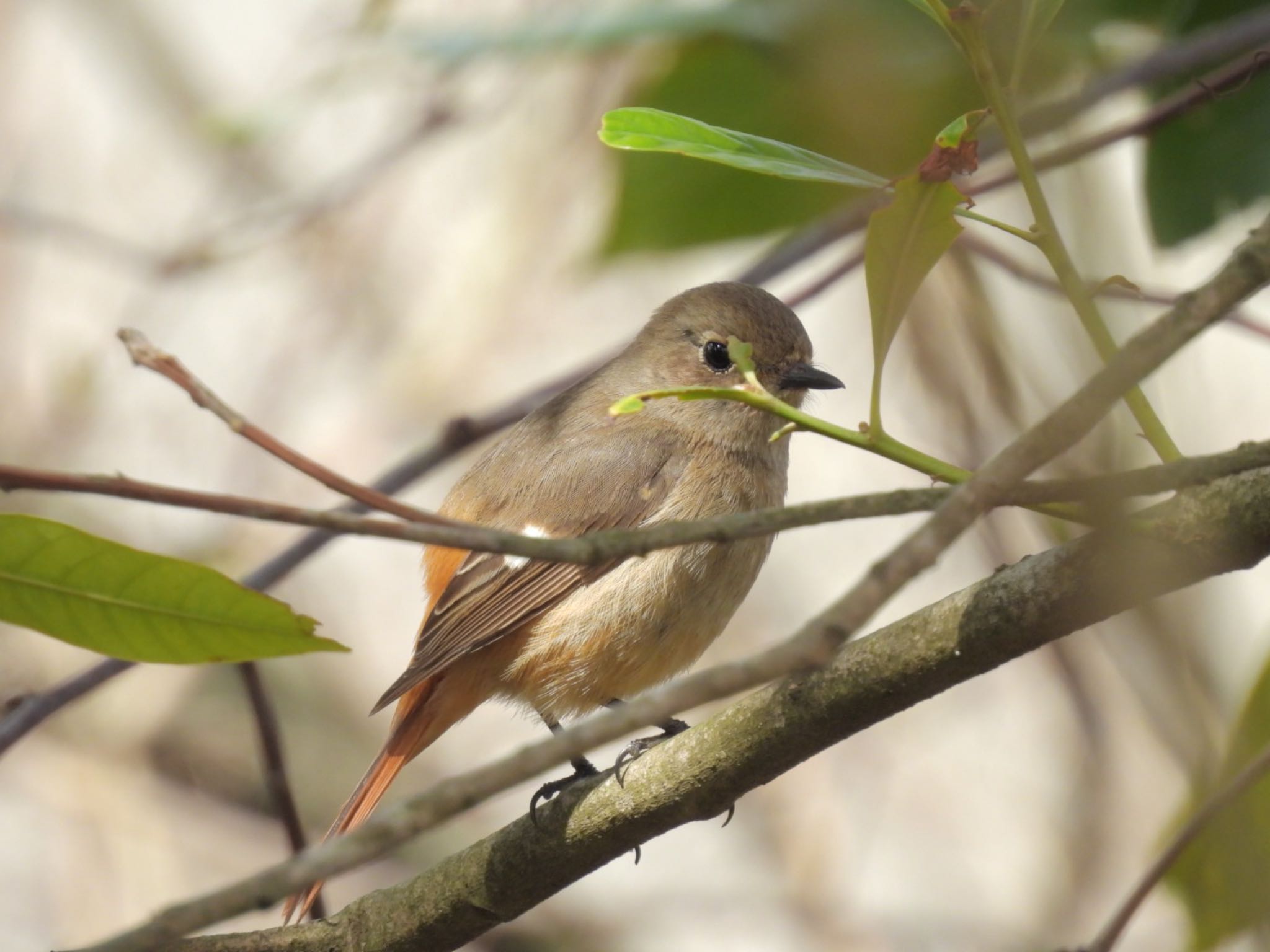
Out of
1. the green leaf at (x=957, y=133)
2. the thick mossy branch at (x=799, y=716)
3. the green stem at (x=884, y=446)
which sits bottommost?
the thick mossy branch at (x=799, y=716)

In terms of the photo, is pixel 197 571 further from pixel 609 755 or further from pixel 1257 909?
pixel 609 755

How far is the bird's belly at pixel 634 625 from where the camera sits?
312cm

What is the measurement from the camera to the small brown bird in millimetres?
3141

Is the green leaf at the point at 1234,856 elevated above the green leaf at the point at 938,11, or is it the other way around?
the green leaf at the point at 938,11

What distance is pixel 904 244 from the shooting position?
1.69m

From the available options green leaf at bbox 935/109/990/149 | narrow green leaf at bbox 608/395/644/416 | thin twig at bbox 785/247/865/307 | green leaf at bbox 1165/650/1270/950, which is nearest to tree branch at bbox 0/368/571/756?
thin twig at bbox 785/247/865/307

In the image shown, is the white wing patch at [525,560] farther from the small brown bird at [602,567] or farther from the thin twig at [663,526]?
the thin twig at [663,526]

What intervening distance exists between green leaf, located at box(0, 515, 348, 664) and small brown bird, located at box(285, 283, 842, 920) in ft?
4.04

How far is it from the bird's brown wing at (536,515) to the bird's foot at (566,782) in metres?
A: 0.36

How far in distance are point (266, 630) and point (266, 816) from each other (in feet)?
15.7

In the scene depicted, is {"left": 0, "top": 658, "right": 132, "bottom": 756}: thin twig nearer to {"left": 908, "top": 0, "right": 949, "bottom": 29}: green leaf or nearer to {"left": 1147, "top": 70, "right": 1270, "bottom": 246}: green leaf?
{"left": 908, "top": 0, "right": 949, "bottom": 29}: green leaf

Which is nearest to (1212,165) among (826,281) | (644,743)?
(826,281)

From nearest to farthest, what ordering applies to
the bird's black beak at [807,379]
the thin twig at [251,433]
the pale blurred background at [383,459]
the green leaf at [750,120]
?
1. the thin twig at [251,433]
2. the green leaf at [750,120]
3. the bird's black beak at [807,379]
4. the pale blurred background at [383,459]

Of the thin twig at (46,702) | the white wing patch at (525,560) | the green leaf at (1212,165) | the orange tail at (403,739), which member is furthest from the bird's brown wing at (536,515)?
the green leaf at (1212,165)
